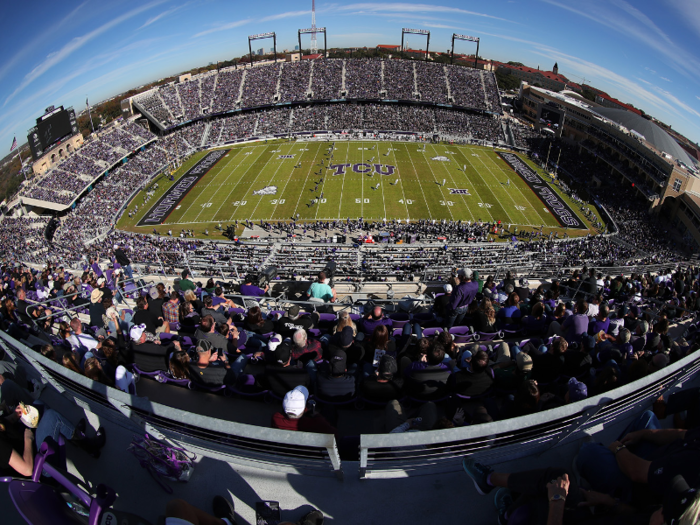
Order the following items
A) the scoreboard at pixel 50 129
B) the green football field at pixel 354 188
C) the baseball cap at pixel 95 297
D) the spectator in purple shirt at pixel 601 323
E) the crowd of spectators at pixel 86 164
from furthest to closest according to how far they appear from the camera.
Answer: the scoreboard at pixel 50 129 → the crowd of spectators at pixel 86 164 → the green football field at pixel 354 188 → the baseball cap at pixel 95 297 → the spectator in purple shirt at pixel 601 323

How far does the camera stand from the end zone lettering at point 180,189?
3942 cm

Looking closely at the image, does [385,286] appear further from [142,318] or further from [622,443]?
[622,443]

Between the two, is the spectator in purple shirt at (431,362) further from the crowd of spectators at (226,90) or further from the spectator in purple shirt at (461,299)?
the crowd of spectators at (226,90)

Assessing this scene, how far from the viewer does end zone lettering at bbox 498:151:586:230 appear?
128ft

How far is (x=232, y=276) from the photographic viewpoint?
1862cm

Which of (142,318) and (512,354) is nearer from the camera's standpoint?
(512,354)

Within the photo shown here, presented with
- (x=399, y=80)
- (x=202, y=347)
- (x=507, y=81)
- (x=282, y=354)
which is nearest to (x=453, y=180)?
(x=399, y=80)

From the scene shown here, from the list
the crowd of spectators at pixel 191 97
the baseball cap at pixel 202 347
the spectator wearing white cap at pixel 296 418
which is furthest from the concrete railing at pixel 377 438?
the crowd of spectators at pixel 191 97

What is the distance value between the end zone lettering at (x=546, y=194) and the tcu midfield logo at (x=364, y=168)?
16.8 m

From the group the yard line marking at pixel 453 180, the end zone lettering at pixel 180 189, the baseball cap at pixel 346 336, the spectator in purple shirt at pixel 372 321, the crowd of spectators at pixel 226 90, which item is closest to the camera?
the baseball cap at pixel 346 336

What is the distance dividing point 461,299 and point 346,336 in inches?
140

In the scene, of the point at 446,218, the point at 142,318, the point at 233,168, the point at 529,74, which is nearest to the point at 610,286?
the point at 142,318

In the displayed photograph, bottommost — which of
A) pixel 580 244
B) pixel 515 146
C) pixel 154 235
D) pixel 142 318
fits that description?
pixel 142 318

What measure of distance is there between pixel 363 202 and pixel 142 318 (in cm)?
3443
